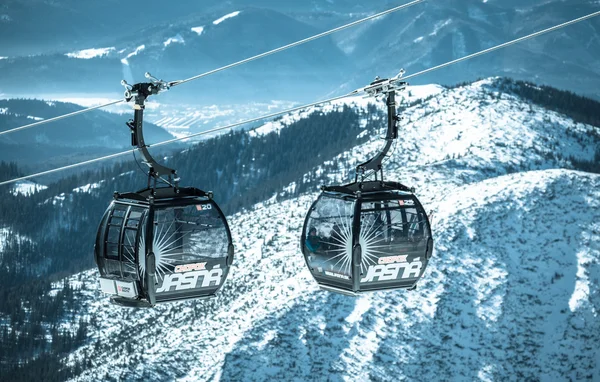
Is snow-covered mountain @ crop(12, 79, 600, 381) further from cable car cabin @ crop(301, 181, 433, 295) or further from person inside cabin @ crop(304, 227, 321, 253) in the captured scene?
cable car cabin @ crop(301, 181, 433, 295)

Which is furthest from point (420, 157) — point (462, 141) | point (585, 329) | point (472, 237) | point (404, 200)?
point (404, 200)

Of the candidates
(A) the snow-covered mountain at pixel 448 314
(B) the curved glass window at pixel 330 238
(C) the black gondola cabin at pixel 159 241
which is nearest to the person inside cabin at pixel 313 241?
(B) the curved glass window at pixel 330 238

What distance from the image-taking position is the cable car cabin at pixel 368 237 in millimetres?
28734

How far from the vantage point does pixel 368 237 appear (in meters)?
28.9

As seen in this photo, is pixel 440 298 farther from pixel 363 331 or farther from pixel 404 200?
pixel 404 200

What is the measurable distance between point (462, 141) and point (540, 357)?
297 ft

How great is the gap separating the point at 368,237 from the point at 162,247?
593 centimetres

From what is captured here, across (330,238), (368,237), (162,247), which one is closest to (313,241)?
(330,238)

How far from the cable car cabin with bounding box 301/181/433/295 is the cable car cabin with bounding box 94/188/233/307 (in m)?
3.09

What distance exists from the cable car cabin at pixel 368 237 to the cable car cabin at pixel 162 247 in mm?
3094

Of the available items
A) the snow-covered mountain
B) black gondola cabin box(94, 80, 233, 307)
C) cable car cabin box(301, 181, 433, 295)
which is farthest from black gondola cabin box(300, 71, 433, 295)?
the snow-covered mountain

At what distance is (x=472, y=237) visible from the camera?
113875mm

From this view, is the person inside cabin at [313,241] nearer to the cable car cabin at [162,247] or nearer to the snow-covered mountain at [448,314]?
the cable car cabin at [162,247]

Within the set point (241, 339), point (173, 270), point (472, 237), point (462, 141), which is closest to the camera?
point (173, 270)
